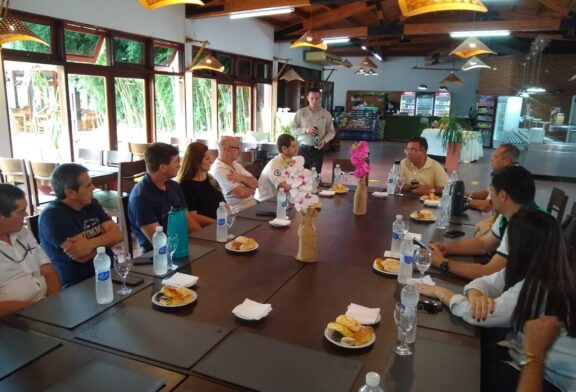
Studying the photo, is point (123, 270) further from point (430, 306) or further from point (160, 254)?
point (430, 306)

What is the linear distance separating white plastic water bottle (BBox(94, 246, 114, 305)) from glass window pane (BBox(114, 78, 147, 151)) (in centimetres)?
554

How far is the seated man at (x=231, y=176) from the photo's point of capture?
374 centimetres

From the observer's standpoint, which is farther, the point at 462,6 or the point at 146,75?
the point at 146,75

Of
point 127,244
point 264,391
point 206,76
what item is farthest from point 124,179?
point 206,76

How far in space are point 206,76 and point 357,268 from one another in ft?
24.2

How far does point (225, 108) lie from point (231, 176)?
20.9ft

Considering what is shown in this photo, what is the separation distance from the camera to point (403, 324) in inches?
57.5

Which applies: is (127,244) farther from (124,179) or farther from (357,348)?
(357,348)

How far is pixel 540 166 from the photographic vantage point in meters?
9.47

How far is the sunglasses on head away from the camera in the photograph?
1735 millimetres

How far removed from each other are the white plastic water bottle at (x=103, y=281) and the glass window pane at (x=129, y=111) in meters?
5.54

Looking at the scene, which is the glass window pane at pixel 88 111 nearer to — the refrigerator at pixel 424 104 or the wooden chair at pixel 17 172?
the wooden chair at pixel 17 172

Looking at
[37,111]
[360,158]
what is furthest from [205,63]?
[360,158]

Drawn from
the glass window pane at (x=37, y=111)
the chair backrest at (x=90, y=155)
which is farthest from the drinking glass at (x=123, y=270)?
the glass window pane at (x=37, y=111)
